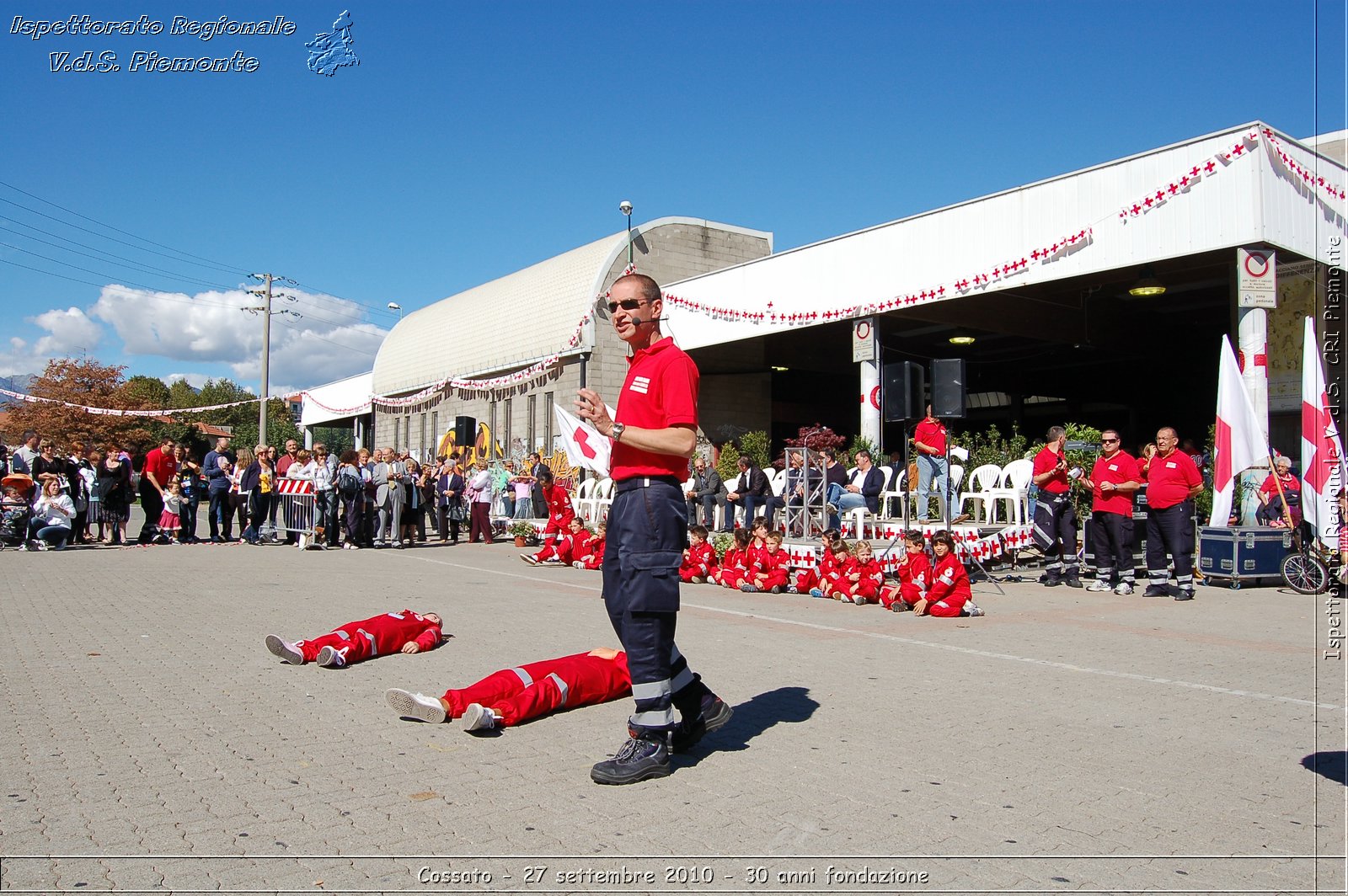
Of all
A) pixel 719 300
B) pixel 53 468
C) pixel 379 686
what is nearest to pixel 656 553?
pixel 379 686

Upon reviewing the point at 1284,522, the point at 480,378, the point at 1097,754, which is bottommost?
the point at 1097,754

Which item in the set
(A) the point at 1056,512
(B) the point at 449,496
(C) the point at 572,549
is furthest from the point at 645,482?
(B) the point at 449,496

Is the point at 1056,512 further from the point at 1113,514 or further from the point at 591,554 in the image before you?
the point at 591,554

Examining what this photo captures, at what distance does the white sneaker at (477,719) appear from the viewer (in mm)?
4633

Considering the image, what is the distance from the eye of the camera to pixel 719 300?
932 inches

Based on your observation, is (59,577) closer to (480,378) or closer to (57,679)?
(57,679)

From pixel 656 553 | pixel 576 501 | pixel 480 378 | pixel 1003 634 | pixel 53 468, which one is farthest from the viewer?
pixel 480 378

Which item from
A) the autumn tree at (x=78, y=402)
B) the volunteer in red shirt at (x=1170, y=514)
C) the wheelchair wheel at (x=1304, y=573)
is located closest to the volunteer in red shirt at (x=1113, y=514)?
the volunteer in red shirt at (x=1170, y=514)

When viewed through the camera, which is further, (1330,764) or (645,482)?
(1330,764)

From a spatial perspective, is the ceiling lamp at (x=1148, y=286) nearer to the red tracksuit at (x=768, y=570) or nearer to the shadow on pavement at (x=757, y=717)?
the red tracksuit at (x=768, y=570)

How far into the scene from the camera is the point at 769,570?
40.2ft

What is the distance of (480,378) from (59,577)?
2058 cm

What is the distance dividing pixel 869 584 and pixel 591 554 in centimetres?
543

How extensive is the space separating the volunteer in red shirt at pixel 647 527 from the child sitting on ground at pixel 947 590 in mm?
6080
